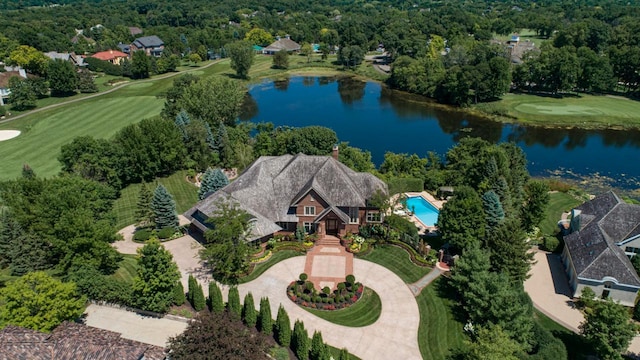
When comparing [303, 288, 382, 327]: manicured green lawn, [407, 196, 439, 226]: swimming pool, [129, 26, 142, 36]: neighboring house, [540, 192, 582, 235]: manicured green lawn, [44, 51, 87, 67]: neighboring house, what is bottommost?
[303, 288, 382, 327]: manicured green lawn

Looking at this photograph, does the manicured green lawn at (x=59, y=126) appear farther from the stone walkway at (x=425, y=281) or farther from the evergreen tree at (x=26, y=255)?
the stone walkway at (x=425, y=281)

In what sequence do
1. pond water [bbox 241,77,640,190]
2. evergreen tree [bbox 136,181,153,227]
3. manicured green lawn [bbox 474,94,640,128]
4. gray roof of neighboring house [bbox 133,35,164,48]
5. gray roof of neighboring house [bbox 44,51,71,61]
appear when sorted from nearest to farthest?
evergreen tree [bbox 136,181,153,227] → pond water [bbox 241,77,640,190] → manicured green lawn [bbox 474,94,640,128] → gray roof of neighboring house [bbox 44,51,71,61] → gray roof of neighboring house [bbox 133,35,164,48]

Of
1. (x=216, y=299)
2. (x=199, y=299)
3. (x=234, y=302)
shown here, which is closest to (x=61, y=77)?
(x=199, y=299)

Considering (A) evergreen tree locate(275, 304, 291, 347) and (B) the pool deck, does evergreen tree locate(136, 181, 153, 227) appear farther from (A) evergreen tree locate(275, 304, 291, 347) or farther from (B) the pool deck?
(B) the pool deck

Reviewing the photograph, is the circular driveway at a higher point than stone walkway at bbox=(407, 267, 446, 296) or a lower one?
lower

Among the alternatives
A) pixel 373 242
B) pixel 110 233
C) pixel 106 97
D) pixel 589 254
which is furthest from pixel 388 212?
pixel 106 97

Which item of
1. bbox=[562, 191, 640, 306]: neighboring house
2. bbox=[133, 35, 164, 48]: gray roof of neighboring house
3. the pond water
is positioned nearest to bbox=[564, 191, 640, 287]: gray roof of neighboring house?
bbox=[562, 191, 640, 306]: neighboring house
